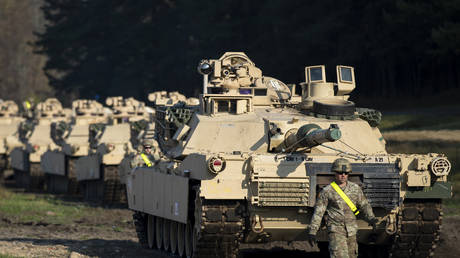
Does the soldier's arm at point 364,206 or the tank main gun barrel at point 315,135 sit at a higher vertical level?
the tank main gun barrel at point 315,135

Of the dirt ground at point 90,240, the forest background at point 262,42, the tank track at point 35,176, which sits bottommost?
the dirt ground at point 90,240

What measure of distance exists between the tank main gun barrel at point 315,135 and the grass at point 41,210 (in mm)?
12456

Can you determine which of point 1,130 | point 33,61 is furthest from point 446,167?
point 33,61

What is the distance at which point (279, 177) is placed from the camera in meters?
16.9

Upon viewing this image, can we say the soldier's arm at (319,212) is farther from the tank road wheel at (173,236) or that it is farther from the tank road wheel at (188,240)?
the tank road wheel at (173,236)

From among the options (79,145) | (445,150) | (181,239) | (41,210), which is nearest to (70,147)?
(79,145)

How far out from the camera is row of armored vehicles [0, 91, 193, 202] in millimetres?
34625

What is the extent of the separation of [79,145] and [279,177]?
76.5 feet

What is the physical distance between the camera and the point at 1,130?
2034 inches

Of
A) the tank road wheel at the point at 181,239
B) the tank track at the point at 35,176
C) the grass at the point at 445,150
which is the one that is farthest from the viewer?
the tank track at the point at 35,176

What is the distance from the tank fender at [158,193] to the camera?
18516 mm

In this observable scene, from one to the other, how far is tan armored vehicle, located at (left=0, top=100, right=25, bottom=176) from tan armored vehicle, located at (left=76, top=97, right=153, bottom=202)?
8353 mm

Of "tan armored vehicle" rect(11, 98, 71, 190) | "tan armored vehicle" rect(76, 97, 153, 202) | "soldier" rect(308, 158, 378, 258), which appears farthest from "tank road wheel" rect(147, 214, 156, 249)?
"tan armored vehicle" rect(11, 98, 71, 190)

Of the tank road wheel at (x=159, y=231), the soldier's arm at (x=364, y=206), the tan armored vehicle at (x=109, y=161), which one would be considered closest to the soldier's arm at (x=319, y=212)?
the soldier's arm at (x=364, y=206)
